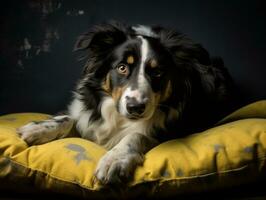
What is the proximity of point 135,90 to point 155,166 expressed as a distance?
37 cm

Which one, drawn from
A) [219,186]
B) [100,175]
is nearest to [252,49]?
[219,186]

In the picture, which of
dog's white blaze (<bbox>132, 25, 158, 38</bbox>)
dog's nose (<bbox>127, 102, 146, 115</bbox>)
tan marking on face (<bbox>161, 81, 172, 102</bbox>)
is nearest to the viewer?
dog's nose (<bbox>127, 102, 146, 115</bbox>)

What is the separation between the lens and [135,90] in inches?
77.5

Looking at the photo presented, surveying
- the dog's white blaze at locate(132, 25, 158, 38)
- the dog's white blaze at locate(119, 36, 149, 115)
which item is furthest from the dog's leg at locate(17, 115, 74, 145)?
the dog's white blaze at locate(132, 25, 158, 38)

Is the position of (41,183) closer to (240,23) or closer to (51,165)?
(51,165)

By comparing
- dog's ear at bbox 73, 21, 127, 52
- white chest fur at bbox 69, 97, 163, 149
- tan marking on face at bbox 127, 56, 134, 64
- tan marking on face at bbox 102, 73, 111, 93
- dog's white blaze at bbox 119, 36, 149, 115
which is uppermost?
dog's ear at bbox 73, 21, 127, 52

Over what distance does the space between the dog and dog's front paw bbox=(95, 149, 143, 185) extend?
0.13 m

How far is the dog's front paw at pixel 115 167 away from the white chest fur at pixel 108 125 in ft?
1.47

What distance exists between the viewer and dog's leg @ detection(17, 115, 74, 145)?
2.03 meters

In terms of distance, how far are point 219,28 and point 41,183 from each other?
5.55ft

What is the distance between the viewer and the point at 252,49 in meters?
2.91

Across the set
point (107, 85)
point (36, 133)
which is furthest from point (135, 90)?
point (36, 133)

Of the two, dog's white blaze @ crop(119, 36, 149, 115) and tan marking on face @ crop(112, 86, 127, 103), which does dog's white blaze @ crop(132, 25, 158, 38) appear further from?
tan marking on face @ crop(112, 86, 127, 103)

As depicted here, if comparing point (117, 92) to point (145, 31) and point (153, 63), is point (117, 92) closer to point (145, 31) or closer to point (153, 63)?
point (153, 63)
